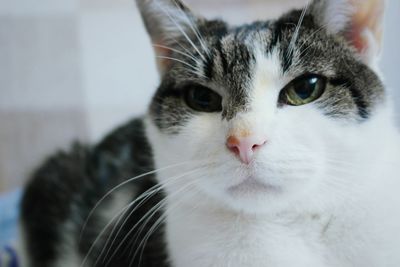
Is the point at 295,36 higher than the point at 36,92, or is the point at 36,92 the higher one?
the point at 36,92

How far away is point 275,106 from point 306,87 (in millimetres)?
77

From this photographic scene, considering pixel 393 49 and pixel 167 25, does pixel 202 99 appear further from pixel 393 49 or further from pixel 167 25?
pixel 393 49

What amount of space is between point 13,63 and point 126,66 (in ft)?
1.59

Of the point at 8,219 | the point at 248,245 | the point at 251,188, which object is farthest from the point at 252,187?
the point at 8,219

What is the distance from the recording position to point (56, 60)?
2.09 metres

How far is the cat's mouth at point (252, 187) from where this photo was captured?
792 mm

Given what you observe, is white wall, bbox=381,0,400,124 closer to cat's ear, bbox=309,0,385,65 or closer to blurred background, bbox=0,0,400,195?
cat's ear, bbox=309,0,385,65

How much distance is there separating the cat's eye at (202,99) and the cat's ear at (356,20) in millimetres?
242

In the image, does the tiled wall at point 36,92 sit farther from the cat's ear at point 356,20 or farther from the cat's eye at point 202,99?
the cat's ear at point 356,20

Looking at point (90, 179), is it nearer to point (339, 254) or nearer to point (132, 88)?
point (132, 88)

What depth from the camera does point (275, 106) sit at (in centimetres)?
82

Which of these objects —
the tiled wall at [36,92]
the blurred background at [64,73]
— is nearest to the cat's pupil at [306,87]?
the blurred background at [64,73]

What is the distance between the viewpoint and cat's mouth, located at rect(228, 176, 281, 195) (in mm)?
792

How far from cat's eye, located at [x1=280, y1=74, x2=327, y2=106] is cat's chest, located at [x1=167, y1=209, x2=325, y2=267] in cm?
22
